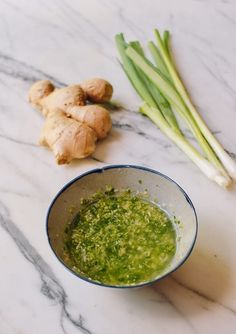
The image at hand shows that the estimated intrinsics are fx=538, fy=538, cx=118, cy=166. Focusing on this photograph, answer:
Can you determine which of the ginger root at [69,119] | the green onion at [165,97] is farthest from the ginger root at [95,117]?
the green onion at [165,97]

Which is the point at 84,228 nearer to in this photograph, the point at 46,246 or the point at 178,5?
the point at 46,246

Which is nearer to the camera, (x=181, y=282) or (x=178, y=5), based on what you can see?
(x=181, y=282)

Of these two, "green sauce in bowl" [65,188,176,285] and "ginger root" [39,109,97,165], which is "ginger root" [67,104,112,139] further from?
"green sauce in bowl" [65,188,176,285]

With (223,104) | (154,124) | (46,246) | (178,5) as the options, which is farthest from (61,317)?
(178,5)

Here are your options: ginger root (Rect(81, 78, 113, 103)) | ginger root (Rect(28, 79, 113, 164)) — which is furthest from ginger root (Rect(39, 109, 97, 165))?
ginger root (Rect(81, 78, 113, 103))

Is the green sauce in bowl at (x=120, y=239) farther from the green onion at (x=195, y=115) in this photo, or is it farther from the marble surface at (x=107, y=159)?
the green onion at (x=195, y=115)
